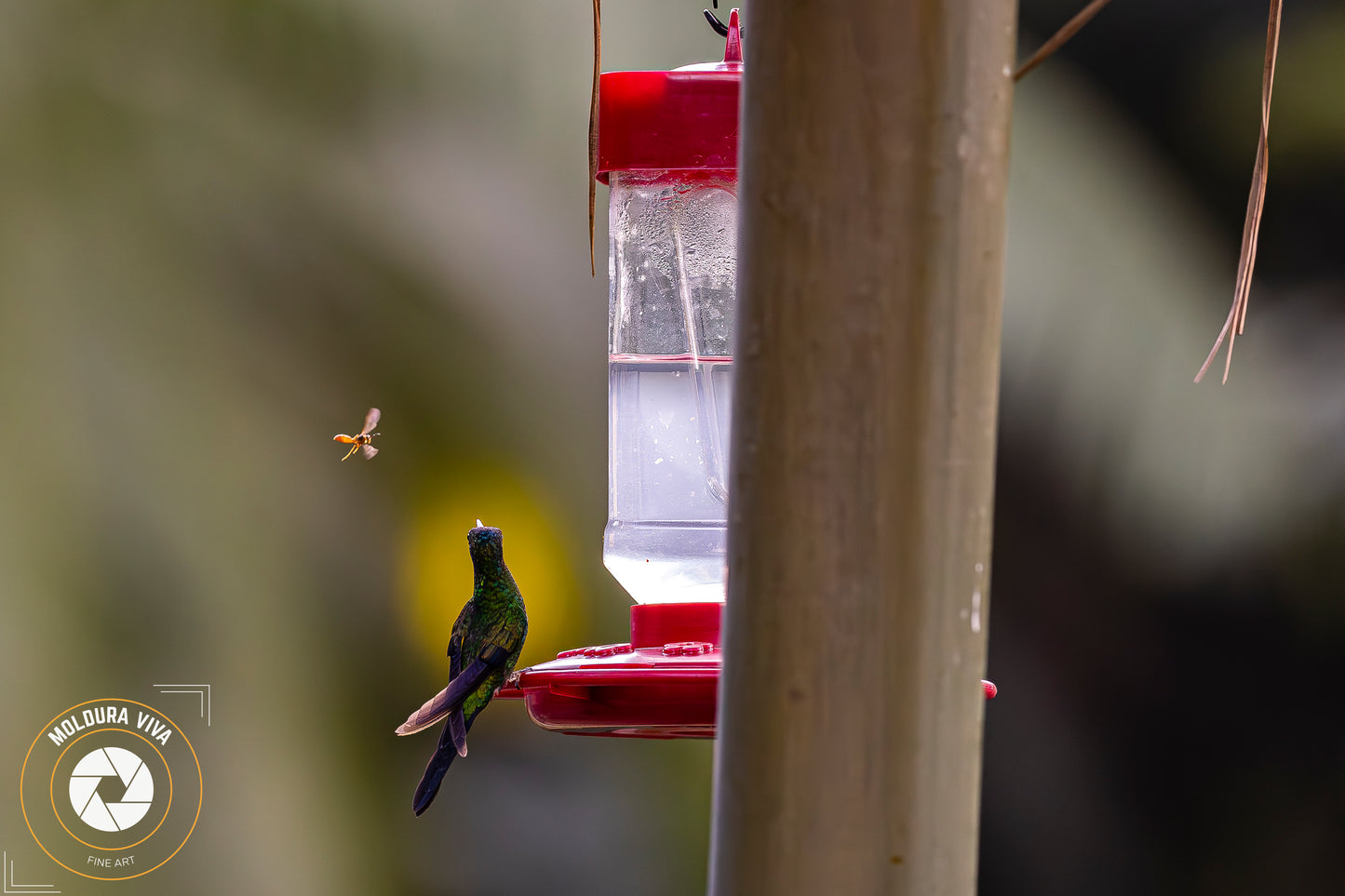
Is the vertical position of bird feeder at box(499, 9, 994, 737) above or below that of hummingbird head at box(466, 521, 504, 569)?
above

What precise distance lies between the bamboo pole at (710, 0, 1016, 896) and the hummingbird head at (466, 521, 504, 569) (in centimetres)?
80

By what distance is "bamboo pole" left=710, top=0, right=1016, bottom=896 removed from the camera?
32 cm

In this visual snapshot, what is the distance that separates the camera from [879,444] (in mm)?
316

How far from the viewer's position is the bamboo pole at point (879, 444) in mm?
317

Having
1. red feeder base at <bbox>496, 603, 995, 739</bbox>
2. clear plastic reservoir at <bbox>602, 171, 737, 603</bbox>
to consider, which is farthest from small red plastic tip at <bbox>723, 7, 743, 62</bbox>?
red feeder base at <bbox>496, 603, 995, 739</bbox>

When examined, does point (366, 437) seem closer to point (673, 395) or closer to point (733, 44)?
point (673, 395)

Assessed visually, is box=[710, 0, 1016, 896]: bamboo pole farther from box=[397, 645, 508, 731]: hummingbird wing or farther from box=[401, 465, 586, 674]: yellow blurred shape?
box=[401, 465, 586, 674]: yellow blurred shape

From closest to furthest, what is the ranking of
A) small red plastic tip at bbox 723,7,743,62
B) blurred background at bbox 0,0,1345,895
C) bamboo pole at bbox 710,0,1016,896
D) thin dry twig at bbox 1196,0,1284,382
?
bamboo pole at bbox 710,0,1016,896 → thin dry twig at bbox 1196,0,1284,382 → small red plastic tip at bbox 723,7,743,62 → blurred background at bbox 0,0,1345,895

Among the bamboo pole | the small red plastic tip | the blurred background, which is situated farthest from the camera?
the blurred background

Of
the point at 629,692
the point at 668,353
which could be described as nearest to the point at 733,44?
the point at 668,353

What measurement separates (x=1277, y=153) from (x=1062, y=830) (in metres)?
1.39

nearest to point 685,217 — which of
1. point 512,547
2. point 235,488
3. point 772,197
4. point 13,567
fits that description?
point 772,197

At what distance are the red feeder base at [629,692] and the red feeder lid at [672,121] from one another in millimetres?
347

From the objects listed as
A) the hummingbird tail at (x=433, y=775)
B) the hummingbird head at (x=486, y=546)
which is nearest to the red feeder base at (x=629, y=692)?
the hummingbird tail at (x=433, y=775)
